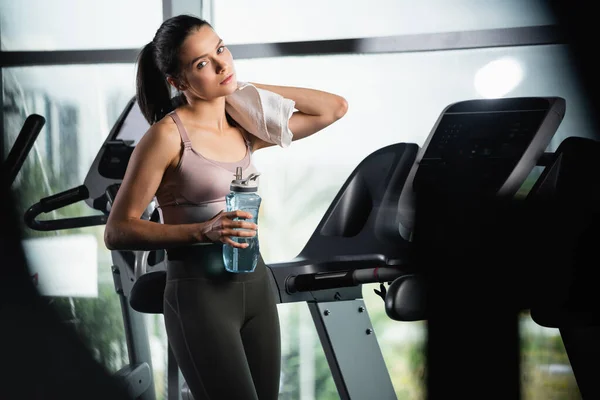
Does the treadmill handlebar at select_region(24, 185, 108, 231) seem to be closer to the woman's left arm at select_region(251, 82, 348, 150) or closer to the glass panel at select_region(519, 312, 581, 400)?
the woman's left arm at select_region(251, 82, 348, 150)

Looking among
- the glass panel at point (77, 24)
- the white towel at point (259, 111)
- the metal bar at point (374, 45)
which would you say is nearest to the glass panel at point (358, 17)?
the metal bar at point (374, 45)

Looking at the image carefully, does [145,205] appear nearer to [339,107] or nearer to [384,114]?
[339,107]

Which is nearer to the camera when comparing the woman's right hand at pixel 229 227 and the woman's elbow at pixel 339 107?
the woman's right hand at pixel 229 227

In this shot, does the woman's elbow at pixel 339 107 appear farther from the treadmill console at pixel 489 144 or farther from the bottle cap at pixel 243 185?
the bottle cap at pixel 243 185

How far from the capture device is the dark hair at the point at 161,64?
1661mm

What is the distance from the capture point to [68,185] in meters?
3.65

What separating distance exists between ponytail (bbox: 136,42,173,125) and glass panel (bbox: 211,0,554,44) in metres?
1.38

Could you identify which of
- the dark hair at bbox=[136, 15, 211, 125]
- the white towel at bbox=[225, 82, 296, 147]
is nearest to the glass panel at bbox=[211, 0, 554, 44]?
the white towel at bbox=[225, 82, 296, 147]

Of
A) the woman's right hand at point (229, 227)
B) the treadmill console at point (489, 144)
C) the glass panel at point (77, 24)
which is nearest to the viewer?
the woman's right hand at point (229, 227)

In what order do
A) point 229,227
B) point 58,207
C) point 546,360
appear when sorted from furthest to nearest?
point 546,360 → point 58,207 → point 229,227

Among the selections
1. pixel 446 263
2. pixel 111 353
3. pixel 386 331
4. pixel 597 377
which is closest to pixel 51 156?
pixel 111 353

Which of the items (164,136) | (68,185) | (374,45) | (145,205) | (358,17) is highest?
(358,17)

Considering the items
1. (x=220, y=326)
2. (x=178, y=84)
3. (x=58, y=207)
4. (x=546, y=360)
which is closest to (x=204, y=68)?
(x=178, y=84)

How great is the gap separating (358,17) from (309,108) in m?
1.25
